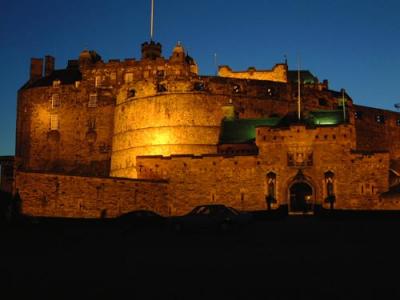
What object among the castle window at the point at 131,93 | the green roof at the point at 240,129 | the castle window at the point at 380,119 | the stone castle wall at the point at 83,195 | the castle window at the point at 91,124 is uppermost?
the castle window at the point at 131,93

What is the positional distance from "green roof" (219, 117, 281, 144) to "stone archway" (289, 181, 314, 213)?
310 inches

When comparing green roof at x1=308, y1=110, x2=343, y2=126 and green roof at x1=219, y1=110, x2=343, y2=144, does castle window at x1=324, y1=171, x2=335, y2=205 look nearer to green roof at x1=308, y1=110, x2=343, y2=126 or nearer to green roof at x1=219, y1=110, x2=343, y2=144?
green roof at x1=219, y1=110, x2=343, y2=144

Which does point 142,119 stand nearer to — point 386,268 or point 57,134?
point 57,134

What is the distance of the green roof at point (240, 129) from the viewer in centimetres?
4932

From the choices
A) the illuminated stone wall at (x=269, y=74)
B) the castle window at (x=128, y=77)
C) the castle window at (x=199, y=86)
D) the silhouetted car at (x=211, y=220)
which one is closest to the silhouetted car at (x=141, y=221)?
the silhouetted car at (x=211, y=220)

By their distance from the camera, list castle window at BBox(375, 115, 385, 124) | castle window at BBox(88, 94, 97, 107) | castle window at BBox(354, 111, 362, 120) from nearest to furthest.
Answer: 1. castle window at BBox(354, 111, 362, 120)
2. castle window at BBox(375, 115, 385, 124)
3. castle window at BBox(88, 94, 97, 107)

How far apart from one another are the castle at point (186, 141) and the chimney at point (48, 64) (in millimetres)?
121

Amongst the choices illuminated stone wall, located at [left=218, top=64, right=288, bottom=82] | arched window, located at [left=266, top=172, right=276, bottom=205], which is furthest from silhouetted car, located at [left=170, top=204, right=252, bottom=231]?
illuminated stone wall, located at [left=218, top=64, right=288, bottom=82]

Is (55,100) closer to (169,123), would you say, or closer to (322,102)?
(169,123)

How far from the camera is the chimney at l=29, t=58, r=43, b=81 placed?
71.4m

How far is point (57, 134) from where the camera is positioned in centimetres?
6309

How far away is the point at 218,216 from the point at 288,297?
37.4 feet

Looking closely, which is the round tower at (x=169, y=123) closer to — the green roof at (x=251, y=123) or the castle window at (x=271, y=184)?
the green roof at (x=251, y=123)

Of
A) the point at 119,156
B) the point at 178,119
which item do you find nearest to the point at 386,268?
the point at 178,119
